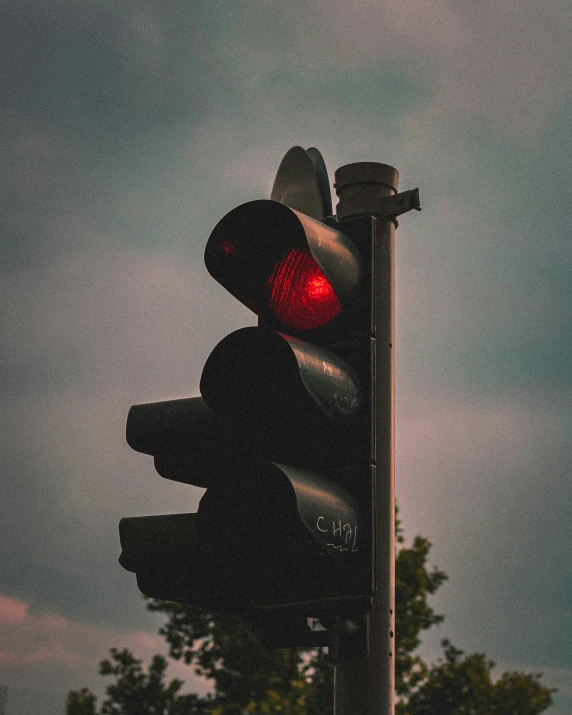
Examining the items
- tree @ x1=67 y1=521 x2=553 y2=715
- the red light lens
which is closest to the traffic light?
the red light lens

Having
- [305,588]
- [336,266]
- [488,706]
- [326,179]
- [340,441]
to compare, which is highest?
[488,706]

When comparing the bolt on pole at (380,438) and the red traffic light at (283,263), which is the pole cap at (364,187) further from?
the red traffic light at (283,263)

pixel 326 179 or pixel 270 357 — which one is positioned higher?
pixel 326 179

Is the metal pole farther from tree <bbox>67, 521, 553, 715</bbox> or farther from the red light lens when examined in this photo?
tree <bbox>67, 521, 553, 715</bbox>

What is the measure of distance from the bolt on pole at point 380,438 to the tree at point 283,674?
27.2 meters

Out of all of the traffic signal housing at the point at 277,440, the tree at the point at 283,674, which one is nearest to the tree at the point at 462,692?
the tree at the point at 283,674

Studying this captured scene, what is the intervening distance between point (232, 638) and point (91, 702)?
8772 millimetres

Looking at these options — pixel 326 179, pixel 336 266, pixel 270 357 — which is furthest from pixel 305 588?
pixel 326 179

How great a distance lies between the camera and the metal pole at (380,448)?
2895 millimetres

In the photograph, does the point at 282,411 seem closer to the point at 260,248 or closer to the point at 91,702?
the point at 260,248

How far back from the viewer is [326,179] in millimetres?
3609

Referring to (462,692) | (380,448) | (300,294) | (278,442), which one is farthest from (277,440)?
(462,692)

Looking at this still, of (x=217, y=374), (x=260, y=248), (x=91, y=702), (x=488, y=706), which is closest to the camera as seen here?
(x=217, y=374)

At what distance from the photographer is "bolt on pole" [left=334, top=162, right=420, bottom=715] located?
290 cm
